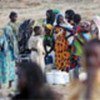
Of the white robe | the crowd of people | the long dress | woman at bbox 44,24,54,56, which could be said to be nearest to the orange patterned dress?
the crowd of people

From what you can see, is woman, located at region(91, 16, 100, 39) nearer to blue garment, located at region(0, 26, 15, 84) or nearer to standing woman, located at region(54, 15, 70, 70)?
standing woman, located at region(54, 15, 70, 70)

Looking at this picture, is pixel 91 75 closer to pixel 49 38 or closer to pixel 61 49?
pixel 61 49

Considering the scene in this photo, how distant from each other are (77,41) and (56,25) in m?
0.90

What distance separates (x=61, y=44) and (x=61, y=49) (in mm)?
140

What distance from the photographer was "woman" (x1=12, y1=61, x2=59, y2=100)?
5.01 meters

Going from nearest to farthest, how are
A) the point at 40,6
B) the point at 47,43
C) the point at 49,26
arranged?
the point at 47,43, the point at 49,26, the point at 40,6

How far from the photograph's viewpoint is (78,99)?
5.09 meters

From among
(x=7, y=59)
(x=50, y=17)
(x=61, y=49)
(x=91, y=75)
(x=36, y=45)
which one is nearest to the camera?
(x=91, y=75)

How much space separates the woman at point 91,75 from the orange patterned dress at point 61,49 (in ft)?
21.7

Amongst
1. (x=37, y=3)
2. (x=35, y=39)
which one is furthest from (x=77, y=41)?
(x=37, y=3)

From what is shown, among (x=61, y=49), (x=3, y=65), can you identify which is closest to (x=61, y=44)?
(x=61, y=49)

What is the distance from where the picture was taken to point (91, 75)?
16.4 feet

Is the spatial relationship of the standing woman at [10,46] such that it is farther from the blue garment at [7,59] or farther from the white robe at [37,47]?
the white robe at [37,47]

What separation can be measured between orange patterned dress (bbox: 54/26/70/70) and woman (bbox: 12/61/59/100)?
6.66m
